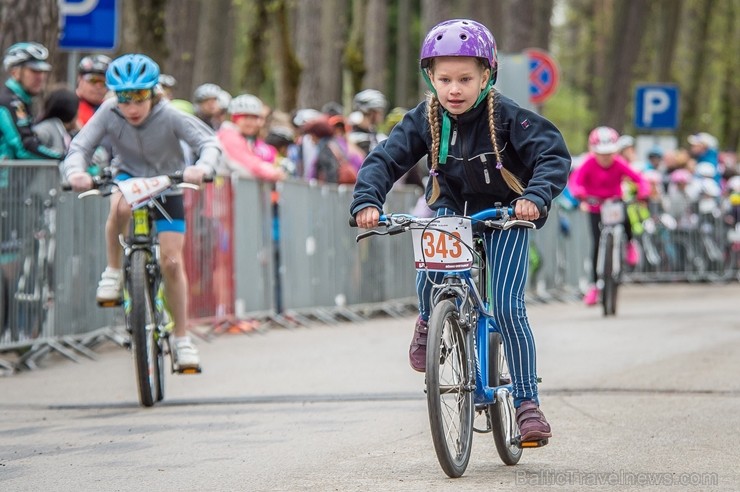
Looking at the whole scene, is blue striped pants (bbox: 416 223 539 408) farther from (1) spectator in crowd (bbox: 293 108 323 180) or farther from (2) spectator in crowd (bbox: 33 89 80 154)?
(1) spectator in crowd (bbox: 293 108 323 180)

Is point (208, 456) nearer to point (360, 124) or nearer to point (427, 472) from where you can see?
point (427, 472)

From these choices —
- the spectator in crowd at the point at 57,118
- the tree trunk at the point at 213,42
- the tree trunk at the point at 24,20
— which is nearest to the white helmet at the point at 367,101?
the tree trunk at the point at 24,20

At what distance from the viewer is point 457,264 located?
6.59 meters

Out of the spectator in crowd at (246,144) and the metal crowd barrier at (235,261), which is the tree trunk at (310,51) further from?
the spectator in crowd at (246,144)

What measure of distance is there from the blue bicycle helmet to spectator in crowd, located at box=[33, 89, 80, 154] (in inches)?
110

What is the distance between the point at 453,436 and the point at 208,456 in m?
1.50

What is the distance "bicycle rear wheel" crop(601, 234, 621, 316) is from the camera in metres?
16.9

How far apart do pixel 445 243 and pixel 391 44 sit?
43834 mm

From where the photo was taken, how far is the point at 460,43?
6.66 metres

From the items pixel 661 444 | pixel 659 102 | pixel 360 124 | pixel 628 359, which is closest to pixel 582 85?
pixel 659 102

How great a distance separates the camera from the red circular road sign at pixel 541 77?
69.8ft

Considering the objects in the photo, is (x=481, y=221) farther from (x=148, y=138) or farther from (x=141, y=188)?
(x=148, y=138)

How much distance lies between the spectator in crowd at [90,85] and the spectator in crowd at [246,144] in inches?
70.8

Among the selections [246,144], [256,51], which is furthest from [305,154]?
[256,51]
